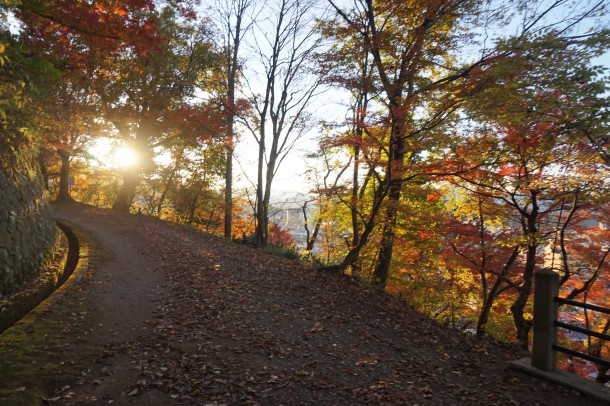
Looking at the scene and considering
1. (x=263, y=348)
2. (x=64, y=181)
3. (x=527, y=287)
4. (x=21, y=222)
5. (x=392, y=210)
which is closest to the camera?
(x=263, y=348)

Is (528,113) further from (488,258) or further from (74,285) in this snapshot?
(488,258)

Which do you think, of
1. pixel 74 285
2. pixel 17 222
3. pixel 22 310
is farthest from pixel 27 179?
pixel 22 310

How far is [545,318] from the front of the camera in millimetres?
4863

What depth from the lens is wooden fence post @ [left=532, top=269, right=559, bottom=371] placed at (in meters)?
4.83

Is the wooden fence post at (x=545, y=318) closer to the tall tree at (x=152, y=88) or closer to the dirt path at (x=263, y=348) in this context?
the dirt path at (x=263, y=348)

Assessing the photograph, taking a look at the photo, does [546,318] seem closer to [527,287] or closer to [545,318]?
[545,318]

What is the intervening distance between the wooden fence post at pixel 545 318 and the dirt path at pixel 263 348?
0.39m

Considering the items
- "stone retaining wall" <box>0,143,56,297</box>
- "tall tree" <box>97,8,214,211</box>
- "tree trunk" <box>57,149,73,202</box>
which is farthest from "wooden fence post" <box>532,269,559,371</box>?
"tree trunk" <box>57,149,73,202</box>

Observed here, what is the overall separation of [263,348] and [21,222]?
529cm

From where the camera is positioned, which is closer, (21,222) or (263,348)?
(263,348)

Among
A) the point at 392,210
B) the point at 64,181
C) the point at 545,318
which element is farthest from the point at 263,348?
the point at 64,181

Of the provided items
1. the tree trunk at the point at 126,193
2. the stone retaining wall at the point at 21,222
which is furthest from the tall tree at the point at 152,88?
the stone retaining wall at the point at 21,222

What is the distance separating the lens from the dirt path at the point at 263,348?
408 centimetres

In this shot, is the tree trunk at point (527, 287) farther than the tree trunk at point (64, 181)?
No
